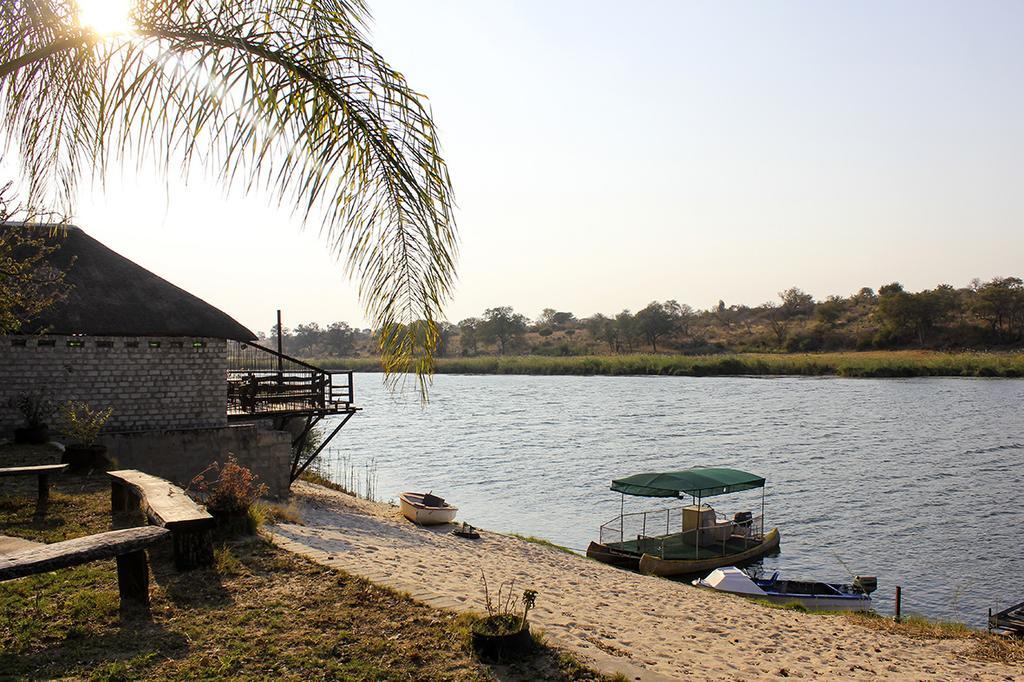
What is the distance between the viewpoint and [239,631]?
6371mm

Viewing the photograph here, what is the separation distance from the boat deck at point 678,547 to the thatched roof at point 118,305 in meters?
11.2

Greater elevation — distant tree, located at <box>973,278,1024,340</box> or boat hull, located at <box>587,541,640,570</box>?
distant tree, located at <box>973,278,1024,340</box>

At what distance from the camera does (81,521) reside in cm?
998

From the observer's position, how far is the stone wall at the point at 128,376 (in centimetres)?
1762

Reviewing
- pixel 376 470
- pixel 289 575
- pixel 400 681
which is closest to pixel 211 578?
pixel 289 575

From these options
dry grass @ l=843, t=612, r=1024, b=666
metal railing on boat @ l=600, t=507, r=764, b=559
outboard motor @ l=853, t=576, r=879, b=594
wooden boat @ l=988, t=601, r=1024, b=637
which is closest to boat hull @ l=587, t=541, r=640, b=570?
metal railing on boat @ l=600, t=507, r=764, b=559

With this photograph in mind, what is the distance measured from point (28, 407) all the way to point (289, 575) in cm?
1211

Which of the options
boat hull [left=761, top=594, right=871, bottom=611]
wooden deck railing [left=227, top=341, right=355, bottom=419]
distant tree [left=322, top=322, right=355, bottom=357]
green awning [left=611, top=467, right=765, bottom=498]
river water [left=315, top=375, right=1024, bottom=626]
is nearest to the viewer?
boat hull [left=761, top=594, right=871, bottom=611]

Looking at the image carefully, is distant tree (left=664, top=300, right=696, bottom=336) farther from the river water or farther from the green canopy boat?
the green canopy boat

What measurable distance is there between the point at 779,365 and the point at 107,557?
3333 inches

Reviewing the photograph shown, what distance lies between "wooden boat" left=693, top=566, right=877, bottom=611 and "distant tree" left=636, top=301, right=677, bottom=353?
4160 inches

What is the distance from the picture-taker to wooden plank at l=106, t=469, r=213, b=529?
7.94 metres

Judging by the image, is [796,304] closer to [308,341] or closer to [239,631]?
[308,341]

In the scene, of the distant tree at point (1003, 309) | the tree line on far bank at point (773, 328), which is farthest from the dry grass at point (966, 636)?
the distant tree at point (1003, 309)
